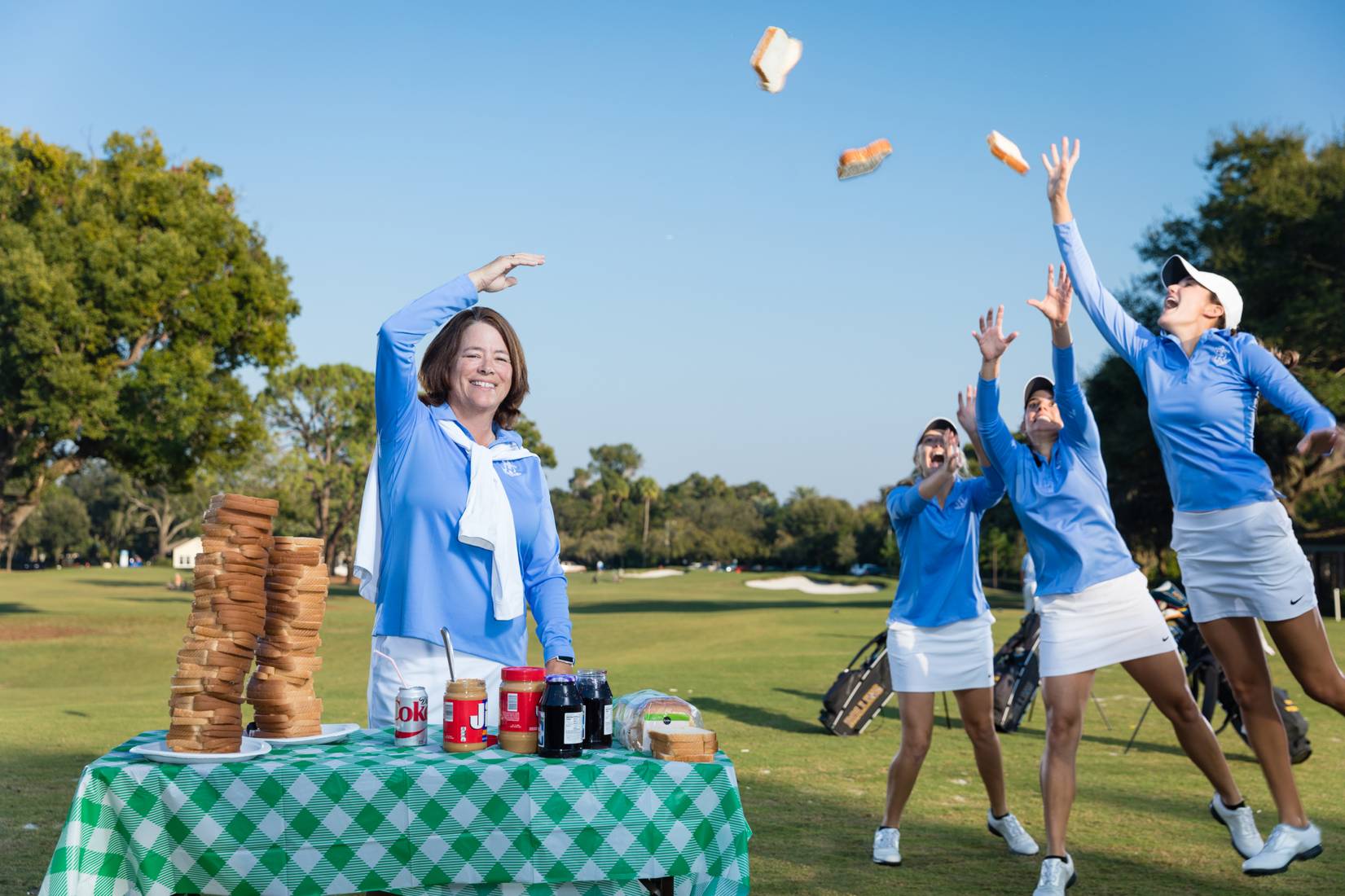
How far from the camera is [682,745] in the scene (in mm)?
3682

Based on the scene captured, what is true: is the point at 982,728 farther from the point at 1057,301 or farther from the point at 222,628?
the point at 222,628

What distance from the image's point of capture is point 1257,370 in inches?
210

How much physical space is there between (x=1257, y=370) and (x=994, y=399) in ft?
4.30

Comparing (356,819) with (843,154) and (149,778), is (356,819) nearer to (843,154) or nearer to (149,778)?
(149,778)

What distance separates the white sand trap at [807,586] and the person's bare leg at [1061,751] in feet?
172

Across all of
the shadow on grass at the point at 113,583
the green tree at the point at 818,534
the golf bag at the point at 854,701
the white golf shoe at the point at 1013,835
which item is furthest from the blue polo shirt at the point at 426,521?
the green tree at the point at 818,534

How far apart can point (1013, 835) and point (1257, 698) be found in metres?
1.73

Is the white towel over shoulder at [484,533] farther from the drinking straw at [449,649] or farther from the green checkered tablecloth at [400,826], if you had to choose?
the green checkered tablecloth at [400,826]

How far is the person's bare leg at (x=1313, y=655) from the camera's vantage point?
5.25 metres

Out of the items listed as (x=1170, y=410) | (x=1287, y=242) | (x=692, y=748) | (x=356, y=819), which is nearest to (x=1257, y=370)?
(x=1170, y=410)

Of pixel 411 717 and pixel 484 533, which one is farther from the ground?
pixel 484 533

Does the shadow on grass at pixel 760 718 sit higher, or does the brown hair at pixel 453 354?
the brown hair at pixel 453 354

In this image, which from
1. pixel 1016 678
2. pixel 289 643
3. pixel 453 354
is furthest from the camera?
pixel 1016 678

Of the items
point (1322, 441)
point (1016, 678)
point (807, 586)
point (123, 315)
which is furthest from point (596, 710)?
point (807, 586)
